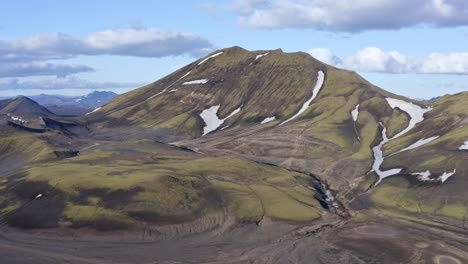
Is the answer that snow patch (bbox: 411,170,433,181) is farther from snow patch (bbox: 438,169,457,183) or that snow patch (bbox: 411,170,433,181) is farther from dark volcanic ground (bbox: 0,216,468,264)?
dark volcanic ground (bbox: 0,216,468,264)

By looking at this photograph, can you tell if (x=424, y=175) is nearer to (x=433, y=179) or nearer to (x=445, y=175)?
(x=433, y=179)

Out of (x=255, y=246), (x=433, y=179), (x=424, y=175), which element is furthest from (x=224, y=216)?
(x=424, y=175)

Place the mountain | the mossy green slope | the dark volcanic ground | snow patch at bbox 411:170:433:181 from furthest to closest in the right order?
1. snow patch at bbox 411:170:433:181
2. the mossy green slope
3. the mountain
4. the dark volcanic ground

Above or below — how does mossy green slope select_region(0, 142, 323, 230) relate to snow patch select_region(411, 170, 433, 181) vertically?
above

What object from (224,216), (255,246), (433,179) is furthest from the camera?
(433,179)

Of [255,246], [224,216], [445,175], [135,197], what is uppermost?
[135,197]

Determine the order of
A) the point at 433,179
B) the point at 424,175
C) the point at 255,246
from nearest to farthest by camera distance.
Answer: the point at 255,246 < the point at 433,179 < the point at 424,175

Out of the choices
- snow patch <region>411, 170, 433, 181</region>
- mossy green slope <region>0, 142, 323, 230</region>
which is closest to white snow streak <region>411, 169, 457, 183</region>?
snow patch <region>411, 170, 433, 181</region>

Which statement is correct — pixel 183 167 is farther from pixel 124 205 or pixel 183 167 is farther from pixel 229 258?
pixel 229 258

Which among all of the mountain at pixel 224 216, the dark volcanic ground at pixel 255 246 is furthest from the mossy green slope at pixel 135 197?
the dark volcanic ground at pixel 255 246

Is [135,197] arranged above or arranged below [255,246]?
above

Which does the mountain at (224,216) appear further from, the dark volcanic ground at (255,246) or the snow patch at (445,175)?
the dark volcanic ground at (255,246)
